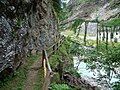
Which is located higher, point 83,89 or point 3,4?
point 3,4

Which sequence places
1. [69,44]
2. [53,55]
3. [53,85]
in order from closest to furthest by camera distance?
[53,85], [53,55], [69,44]

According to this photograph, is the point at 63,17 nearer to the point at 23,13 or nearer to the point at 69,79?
the point at 69,79

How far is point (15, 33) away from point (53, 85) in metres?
2.29

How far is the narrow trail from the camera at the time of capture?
27.6 feet

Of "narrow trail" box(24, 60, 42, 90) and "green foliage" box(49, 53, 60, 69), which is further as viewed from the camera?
"green foliage" box(49, 53, 60, 69)

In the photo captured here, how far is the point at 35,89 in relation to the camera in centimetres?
814

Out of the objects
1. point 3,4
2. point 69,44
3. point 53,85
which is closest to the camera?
point 3,4

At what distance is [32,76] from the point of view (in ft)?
30.6

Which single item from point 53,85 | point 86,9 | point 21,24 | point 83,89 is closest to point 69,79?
point 83,89

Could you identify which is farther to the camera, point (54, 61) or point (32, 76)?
point (54, 61)

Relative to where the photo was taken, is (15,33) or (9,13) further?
(15,33)

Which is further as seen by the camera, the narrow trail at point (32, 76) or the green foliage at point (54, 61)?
the green foliage at point (54, 61)

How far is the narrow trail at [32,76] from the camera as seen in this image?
27.6 ft

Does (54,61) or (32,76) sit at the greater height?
(54,61)
